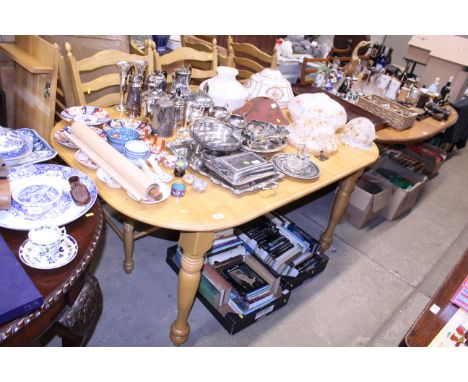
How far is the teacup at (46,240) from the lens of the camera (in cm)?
86

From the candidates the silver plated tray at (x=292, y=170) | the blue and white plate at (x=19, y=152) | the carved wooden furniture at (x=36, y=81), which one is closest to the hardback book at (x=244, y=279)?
the silver plated tray at (x=292, y=170)

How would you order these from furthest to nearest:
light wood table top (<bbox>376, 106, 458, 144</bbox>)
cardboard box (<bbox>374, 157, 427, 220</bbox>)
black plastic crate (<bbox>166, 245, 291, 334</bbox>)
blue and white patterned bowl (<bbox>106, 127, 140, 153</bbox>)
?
cardboard box (<bbox>374, 157, 427, 220</bbox>)
light wood table top (<bbox>376, 106, 458, 144</bbox>)
black plastic crate (<bbox>166, 245, 291, 334</bbox>)
blue and white patterned bowl (<bbox>106, 127, 140, 153</bbox>)

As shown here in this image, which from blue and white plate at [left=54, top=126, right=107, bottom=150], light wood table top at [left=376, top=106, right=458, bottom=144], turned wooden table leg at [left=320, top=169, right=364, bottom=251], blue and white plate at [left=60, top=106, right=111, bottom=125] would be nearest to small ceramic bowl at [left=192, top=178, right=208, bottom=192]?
blue and white plate at [left=54, top=126, right=107, bottom=150]

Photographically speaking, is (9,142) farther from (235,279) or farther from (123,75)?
(235,279)

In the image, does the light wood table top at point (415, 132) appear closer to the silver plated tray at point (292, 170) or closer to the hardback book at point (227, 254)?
the silver plated tray at point (292, 170)

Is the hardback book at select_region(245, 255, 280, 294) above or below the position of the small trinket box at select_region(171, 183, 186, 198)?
below

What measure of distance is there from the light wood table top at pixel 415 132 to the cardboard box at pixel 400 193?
0.39 m

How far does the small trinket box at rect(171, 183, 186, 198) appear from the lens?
1.19 meters

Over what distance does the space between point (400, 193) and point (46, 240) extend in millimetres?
2355

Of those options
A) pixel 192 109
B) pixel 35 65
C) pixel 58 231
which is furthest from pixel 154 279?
pixel 35 65

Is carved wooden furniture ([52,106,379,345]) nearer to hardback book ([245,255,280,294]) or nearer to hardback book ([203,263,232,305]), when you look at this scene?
hardback book ([203,263,232,305])

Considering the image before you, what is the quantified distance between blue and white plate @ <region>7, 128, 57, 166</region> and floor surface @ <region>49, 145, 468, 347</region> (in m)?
0.81

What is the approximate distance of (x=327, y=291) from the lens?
1.97 metres
